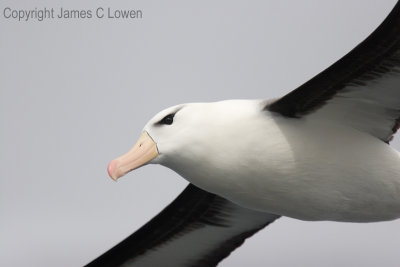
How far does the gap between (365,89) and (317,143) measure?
0.43m

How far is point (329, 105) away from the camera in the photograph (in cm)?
430

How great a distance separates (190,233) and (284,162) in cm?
171

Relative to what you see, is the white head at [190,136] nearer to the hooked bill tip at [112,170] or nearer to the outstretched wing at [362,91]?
the hooked bill tip at [112,170]

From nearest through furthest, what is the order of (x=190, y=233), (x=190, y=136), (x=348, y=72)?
(x=348, y=72)
(x=190, y=136)
(x=190, y=233)

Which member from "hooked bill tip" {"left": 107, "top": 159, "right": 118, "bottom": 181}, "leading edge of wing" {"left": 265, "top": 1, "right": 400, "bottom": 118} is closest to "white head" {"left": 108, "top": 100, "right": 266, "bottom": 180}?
"hooked bill tip" {"left": 107, "top": 159, "right": 118, "bottom": 181}

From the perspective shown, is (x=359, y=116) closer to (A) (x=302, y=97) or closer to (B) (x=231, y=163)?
(A) (x=302, y=97)

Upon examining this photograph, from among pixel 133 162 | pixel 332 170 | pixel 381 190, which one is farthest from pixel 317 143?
pixel 133 162

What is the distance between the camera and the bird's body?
13.9ft

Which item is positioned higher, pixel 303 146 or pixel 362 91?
pixel 362 91

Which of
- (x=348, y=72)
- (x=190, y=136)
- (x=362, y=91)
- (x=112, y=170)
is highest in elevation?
(x=348, y=72)

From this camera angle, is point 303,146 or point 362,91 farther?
point 303,146

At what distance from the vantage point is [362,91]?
14.0 feet

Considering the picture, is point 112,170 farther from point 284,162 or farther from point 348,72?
point 348,72

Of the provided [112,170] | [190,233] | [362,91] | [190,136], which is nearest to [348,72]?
[362,91]
